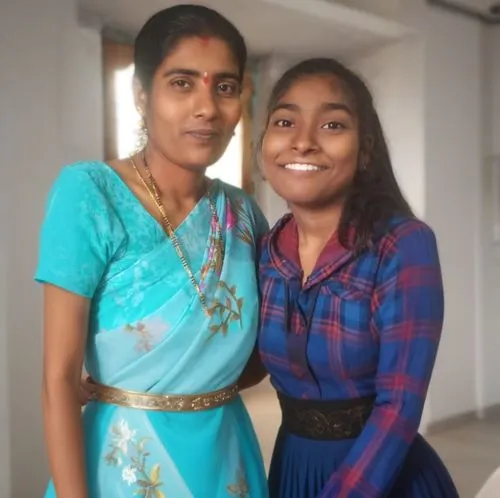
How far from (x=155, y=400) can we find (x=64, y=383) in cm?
14

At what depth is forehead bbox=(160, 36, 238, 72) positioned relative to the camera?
1.03 metres

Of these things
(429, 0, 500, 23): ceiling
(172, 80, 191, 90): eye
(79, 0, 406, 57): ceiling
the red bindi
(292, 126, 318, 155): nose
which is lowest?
(292, 126, 318, 155): nose

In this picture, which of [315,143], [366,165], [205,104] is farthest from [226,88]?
[366,165]

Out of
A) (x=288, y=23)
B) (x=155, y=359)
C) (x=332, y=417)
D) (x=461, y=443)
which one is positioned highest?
(x=288, y=23)

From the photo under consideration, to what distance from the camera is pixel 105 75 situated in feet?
10.4

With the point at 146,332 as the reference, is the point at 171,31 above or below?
above

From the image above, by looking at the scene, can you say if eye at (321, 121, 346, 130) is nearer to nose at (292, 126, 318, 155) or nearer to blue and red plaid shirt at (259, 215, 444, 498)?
nose at (292, 126, 318, 155)

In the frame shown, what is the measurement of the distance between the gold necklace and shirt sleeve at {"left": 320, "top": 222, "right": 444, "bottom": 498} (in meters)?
0.28

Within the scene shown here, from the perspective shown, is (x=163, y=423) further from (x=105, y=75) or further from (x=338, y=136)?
(x=105, y=75)

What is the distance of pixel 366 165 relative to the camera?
113 cm

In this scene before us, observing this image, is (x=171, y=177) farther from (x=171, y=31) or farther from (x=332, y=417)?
(x=332, y=417)

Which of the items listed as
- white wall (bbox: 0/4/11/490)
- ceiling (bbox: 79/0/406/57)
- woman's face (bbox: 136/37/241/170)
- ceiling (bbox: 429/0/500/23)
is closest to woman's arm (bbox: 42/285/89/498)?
woman's face (bbox: 136/37/241/170)

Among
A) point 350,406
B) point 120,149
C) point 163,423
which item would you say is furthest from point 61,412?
point 120,149

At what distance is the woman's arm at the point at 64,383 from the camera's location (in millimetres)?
934
